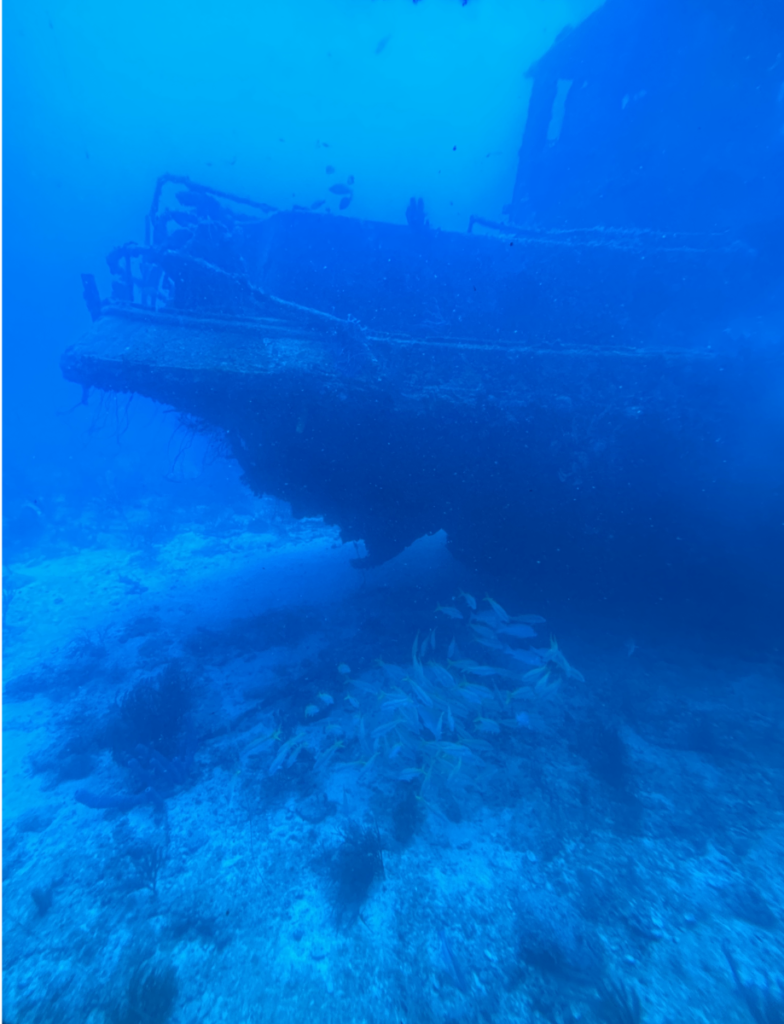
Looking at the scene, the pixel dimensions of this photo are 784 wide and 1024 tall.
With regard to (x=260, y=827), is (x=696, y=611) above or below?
above

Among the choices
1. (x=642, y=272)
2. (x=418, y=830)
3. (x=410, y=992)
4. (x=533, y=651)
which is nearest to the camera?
(x=410, y=992)

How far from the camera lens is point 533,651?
19.6 ft

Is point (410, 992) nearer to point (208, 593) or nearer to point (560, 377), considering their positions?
point (560, 377)

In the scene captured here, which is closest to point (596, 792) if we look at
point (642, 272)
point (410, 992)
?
point (410, 992)

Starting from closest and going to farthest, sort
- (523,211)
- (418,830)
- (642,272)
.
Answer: (418,830) → (642,272) → (523,211)

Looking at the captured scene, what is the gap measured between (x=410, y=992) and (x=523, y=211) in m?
16.3

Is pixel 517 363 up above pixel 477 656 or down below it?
above

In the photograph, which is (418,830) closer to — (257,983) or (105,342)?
A: (257,983)

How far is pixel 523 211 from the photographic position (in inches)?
542

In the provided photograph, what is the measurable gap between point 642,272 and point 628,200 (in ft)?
14.1

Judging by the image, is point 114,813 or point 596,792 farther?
point 114,813

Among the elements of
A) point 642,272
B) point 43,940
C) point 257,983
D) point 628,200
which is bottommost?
point 43,940

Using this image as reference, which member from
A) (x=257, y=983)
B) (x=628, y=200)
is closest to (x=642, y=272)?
(x=628, y=200)

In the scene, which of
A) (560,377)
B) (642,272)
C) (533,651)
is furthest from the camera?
(642,272)
